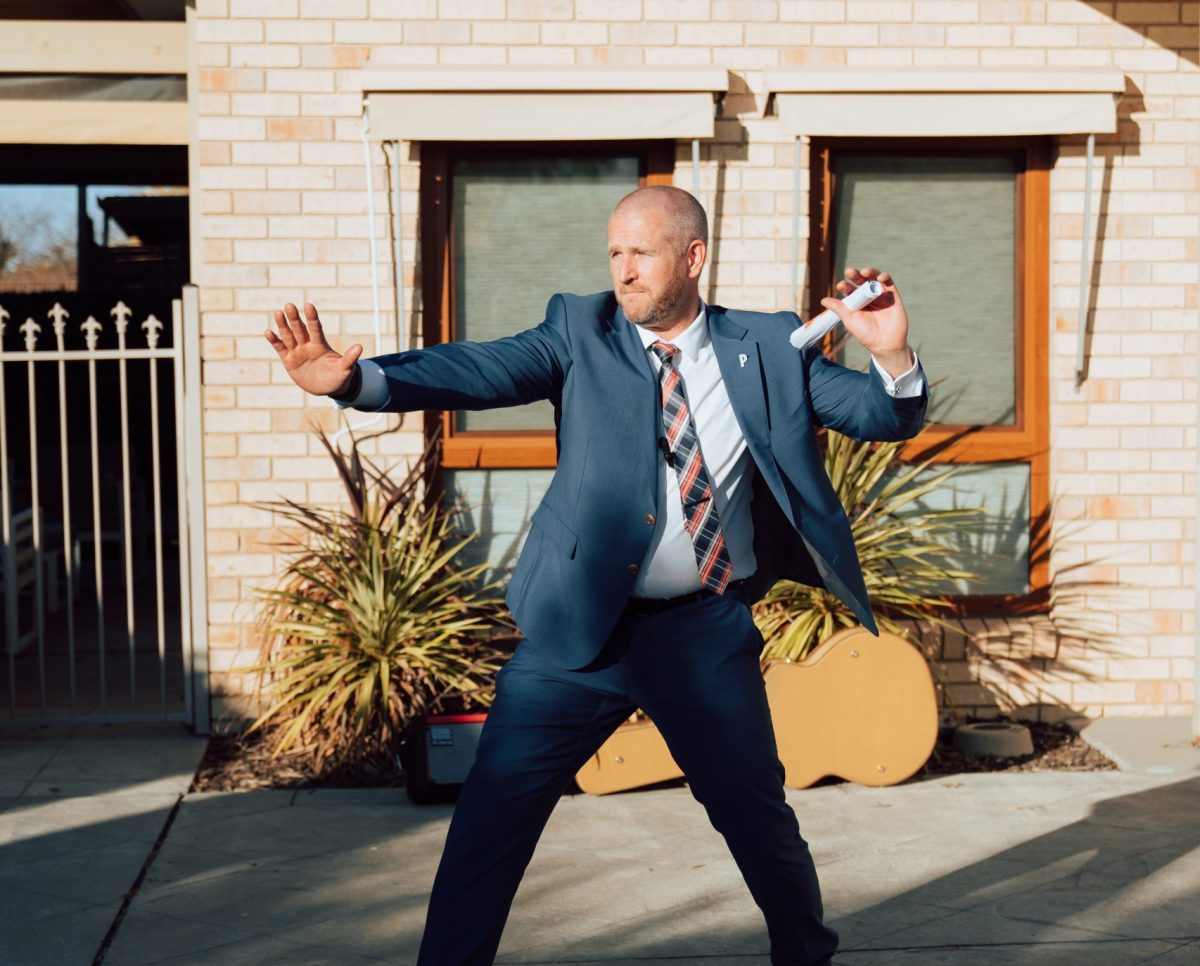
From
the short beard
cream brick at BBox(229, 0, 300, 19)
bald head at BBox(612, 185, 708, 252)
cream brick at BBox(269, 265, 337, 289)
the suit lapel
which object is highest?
cream brick at BBox(229, 0, 300, 19)

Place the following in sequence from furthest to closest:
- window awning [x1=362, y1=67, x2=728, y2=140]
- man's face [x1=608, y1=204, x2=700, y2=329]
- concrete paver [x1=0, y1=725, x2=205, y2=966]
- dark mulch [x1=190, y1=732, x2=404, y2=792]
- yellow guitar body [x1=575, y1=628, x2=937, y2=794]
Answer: window awning [x1=362, y1=67, x2=728, y2=140]
dark mulch [x1=190, y1=732, x2=404, y2=792]
yellow guitar body [x1=575, y1=628, x2=937, y2=794]
concrete paver [x1=0, y1=725, x2=205, y2=966]
man's face [x1=608, y1=204, x2=700, y2=329]

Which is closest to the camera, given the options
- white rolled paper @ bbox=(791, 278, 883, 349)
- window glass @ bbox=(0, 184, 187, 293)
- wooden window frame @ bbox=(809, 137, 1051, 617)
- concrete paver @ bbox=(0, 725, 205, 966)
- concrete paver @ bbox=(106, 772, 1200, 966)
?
white rolled paper @ bbox=(791, 278, 883, 349)

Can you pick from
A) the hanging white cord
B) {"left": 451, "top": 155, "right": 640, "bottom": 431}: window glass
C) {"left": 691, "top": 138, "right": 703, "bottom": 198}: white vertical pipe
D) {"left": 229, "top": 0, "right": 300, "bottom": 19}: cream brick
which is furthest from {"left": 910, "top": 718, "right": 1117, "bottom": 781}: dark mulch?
{"left": 229, "top": 0, "right": 300, "bottom": 19}: cream brick

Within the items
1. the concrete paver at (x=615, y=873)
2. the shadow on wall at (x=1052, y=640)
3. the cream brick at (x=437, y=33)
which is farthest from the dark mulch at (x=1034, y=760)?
the cream brick at (x=437, y=33)

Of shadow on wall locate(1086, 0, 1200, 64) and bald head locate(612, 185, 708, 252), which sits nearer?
bald head locate(612, 185, 708, 252)

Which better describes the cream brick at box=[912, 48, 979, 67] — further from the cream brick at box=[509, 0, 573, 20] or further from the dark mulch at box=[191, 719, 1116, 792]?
the dark mulch at box=[191, 719, 1116, 792]

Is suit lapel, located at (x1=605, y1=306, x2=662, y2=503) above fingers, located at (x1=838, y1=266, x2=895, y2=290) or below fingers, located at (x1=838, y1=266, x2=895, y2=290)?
below

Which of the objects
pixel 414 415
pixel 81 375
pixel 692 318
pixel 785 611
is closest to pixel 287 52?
pixel 414 415

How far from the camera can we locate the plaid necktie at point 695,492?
3.56 m

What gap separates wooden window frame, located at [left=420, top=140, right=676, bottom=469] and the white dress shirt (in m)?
A: 3.43

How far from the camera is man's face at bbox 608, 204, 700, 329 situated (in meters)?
3.51

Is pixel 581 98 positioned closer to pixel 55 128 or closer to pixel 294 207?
pixel 294 207

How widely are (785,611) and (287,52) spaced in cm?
316

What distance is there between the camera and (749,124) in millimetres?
7055
